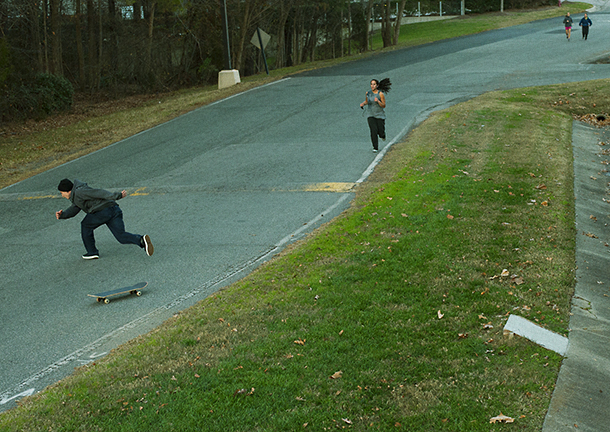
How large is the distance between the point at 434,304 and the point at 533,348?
1.34m

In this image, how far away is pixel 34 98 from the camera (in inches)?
1054

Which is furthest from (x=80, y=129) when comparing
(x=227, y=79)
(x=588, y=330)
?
(x=588, y=330)

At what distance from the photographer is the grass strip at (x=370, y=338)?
5273 mm

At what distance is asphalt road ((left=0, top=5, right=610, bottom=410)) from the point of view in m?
7.80

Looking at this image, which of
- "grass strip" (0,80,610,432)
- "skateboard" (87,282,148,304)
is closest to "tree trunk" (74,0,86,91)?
"grass strip" (0,80,610,432)

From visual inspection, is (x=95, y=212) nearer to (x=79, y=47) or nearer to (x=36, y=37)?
(x=36, y=37)

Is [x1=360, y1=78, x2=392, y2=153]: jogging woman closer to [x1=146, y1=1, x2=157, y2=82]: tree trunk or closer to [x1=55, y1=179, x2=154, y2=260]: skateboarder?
[x1=55, y1=179, x2=154, y2=260]: skateboarder

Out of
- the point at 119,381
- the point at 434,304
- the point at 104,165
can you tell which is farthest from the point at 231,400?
the point at 104,165

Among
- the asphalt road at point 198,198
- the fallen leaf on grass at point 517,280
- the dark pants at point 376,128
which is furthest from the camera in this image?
the dark pants at point 376,128

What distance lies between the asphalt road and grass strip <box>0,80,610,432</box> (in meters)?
0.74

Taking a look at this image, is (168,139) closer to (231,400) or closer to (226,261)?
(226,261)

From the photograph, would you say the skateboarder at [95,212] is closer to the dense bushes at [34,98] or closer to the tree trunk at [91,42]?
the dense bushes at [34,98]

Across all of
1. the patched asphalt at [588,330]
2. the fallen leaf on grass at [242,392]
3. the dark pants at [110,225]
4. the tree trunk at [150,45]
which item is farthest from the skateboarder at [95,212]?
the tree trunk at [150,45]

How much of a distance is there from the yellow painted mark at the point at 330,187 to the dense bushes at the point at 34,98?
723 inches
